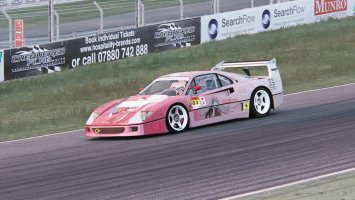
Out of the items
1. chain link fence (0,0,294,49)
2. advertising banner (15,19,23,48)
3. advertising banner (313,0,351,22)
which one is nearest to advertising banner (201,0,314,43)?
advertising banner (313,0,351,22)

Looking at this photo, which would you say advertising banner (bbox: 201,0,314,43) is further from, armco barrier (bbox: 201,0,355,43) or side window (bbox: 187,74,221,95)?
side window (bbox: 187,74,221,95)

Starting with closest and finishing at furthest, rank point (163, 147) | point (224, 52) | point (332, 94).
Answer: point (163, 147)
point (332, 94)
point (224, 52)

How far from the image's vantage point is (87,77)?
26.9 m

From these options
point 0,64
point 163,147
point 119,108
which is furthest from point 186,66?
point 163,147

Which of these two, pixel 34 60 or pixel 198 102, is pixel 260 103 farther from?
pixel 34 60

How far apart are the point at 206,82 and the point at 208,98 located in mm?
507

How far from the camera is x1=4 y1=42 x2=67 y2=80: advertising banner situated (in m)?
26.3

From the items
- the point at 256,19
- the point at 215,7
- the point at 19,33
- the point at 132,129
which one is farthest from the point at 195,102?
the point at 256,19

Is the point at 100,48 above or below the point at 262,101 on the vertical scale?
above

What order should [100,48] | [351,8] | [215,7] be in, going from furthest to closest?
[351,8]
[215,7]
[100,48]

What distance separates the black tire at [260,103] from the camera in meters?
17.3

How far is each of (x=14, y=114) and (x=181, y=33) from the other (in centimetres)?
1211

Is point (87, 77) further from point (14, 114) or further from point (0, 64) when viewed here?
point (14, 114)

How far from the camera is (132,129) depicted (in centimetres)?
1566
